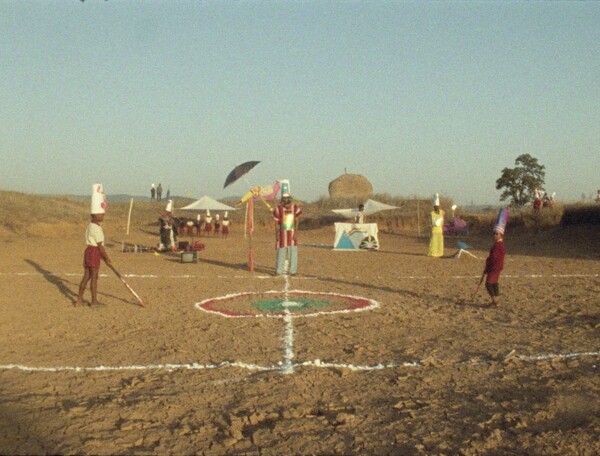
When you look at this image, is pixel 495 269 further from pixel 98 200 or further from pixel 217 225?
pixel 217 225

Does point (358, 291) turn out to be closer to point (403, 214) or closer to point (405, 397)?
point (405, 397)

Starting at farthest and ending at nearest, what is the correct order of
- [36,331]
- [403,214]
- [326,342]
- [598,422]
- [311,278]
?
[403,214] < [311,278] < [36,331] < [326,342] < [598,422]

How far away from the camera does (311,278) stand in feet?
54.3

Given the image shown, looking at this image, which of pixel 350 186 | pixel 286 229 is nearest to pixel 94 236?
pixel 286 229

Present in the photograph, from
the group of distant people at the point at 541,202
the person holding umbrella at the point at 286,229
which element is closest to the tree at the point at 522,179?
the group of distant people at the point at 541,202

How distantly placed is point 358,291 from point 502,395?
7.79 m

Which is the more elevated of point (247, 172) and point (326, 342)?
point (247, 172)

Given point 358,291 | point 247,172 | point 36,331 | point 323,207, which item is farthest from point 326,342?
point 323,207

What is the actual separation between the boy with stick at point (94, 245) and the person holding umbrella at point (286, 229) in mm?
5625

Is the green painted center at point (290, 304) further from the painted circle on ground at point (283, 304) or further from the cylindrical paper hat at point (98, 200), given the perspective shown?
the cylindrical paper hat at point (98, 200)

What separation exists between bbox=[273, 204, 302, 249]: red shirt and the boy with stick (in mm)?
5616

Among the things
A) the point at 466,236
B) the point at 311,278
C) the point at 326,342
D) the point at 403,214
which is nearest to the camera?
the point at 326,342

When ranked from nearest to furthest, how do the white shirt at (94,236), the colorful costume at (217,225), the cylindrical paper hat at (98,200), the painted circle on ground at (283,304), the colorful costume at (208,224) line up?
the painted circle on ground at (283,304), the white shirt at (94,236), the cylindrical paper hat at (98,200), the colorful costume at (208,224), the colorful costume at (217,225)

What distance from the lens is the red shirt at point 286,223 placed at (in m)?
16.6
